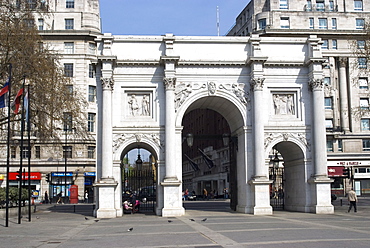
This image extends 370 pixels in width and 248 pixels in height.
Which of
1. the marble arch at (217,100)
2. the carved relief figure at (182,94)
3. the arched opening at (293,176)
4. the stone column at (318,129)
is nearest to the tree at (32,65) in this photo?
the marble arch at (217,100)

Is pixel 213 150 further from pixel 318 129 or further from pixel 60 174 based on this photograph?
pixel 318 129

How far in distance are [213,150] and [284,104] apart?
4580 cm

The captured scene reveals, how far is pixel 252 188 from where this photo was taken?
107 feet

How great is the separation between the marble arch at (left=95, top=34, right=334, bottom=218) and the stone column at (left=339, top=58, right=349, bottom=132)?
35.2m

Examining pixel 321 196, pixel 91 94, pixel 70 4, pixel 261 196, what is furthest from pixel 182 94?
pixel 70 4

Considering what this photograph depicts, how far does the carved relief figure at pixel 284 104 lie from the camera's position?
34.2m

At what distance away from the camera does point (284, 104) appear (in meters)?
34.4

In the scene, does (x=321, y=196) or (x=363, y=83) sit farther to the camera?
(x=363, y=83)

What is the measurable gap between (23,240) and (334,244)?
10.4 meters

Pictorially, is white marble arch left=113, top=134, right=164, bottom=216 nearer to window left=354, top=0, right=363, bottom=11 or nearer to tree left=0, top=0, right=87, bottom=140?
tree left=0, top=0, right=87, bottom=140

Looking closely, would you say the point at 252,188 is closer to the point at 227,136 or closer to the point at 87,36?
the point at 227,136

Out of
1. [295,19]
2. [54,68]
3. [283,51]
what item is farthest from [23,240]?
[295,19]

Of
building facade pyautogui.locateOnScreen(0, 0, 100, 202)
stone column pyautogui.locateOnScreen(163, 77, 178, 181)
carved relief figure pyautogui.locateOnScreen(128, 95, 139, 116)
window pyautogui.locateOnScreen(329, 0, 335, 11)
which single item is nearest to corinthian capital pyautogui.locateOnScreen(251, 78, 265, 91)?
stone column pyautogui.locateOnScreen(163, 77, 178, 181)

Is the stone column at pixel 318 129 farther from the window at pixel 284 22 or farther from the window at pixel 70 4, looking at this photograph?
the window at pixel 70 4
